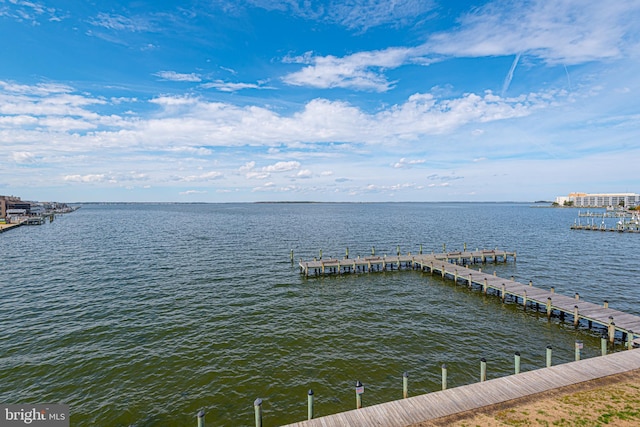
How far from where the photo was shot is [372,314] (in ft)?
93.6

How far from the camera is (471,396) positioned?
13.7m

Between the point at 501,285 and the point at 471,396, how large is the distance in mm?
23419

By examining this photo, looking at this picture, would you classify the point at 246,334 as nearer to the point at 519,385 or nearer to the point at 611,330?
the point at 519,385

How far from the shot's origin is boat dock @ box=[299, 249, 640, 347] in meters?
23.5

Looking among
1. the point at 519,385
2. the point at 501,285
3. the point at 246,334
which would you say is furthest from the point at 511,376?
the point at 501,285

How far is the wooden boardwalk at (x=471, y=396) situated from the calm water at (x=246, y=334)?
3650mm

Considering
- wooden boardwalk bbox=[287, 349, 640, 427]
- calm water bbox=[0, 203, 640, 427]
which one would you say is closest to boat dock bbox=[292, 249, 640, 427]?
wooden boardwalk bbox=[287, 349, 640, 427]

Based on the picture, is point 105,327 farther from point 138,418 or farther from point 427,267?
point 427,267

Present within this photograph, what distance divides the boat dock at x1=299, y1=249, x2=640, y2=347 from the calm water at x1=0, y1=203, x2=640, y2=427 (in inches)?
60.7

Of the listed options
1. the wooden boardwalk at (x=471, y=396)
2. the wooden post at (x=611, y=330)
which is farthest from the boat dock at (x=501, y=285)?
the wooden boardwalk at (x=471, y=396)

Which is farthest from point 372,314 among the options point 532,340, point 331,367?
point 532,340

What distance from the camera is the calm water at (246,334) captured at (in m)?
17.1

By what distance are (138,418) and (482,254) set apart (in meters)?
49.5

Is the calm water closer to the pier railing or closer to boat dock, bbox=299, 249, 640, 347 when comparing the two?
boat dock, bbox=299, 249, 640, 347
